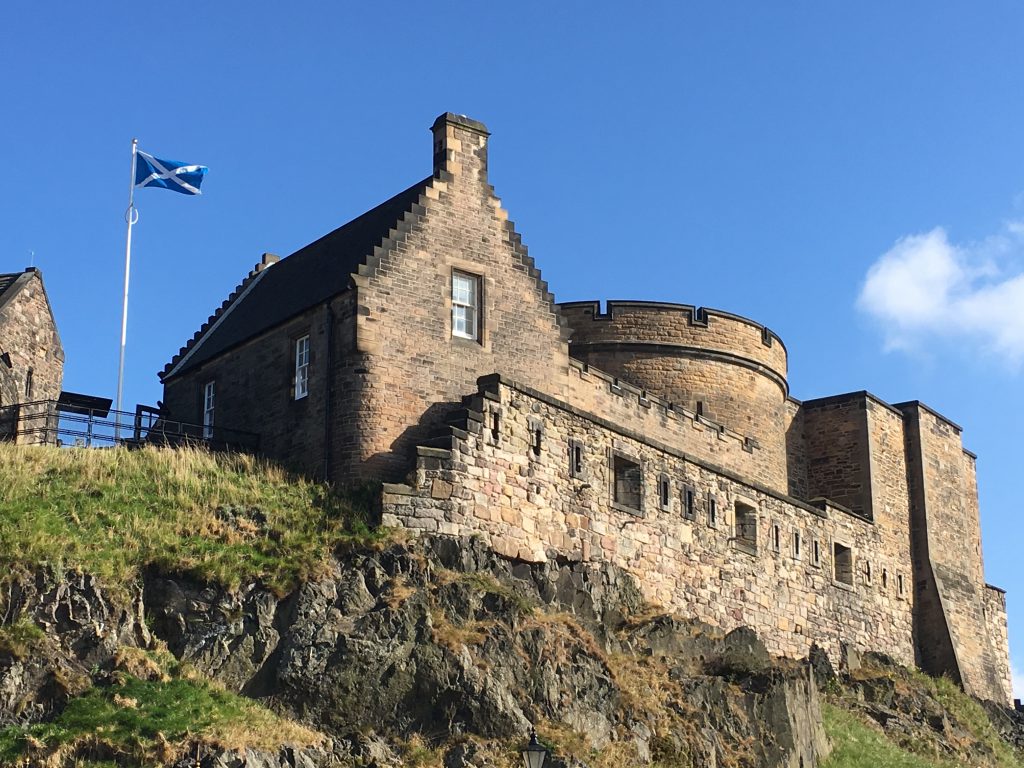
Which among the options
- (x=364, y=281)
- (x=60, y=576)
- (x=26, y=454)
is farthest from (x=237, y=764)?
(x=364, y=281)

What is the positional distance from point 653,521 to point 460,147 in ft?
26.2

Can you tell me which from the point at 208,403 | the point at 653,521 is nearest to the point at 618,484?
the point at 653,521

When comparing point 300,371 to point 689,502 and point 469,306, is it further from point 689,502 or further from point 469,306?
point 689,502

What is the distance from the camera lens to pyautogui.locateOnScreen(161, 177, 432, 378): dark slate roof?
2997cm

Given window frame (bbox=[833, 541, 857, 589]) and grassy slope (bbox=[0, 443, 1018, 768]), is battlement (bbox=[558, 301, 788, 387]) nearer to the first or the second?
window frame (bbox=[833, 541, 857, 589])

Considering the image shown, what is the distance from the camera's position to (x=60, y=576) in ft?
76.2

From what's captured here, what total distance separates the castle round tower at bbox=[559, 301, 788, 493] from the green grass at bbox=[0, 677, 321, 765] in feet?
52.0

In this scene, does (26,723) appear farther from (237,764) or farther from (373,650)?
(373,650)

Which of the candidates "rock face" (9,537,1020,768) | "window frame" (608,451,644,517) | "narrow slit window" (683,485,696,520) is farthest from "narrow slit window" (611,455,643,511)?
"rock face" (9,537,1020,768)

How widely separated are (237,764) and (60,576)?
4.15 m

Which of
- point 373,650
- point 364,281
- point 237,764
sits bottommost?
point 237,764

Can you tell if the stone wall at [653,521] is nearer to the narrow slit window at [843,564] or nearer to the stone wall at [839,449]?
the narrow slit window at [843,564]

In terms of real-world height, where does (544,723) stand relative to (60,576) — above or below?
below

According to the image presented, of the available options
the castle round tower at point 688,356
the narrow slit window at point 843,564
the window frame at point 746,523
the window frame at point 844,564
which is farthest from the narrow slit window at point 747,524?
the narrow slit window at point 843,564
